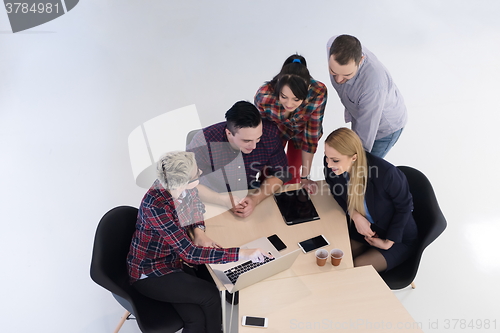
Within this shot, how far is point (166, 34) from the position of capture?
5102mm

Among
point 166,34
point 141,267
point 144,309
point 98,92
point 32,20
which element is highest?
point 32,20

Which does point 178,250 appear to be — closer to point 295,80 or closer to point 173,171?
point 173,171

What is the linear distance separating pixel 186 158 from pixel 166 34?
3.62 metres

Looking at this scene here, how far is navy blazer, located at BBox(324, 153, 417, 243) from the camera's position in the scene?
2205 mm

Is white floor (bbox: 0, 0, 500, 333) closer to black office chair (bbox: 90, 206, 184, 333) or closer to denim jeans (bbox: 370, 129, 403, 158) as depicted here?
black office chair (bbox: 90, 206, 184, 333)

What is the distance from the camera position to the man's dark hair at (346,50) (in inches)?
89.7

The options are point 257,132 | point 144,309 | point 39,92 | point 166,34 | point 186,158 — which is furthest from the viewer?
point 166,34

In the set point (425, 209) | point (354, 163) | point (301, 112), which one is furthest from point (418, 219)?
point (301, 112)

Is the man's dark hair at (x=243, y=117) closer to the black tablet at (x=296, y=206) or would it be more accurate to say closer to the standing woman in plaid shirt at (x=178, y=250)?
the standing woman in plaid shirt at (x=178, y=250)

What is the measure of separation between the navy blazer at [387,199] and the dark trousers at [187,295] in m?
0.96

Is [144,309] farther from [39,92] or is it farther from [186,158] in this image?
[39,92]

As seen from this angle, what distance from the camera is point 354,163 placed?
224 cm

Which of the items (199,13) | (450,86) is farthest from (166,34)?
(450,86)

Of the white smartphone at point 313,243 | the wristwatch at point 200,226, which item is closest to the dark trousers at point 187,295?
the wristwatch at point 200,226
